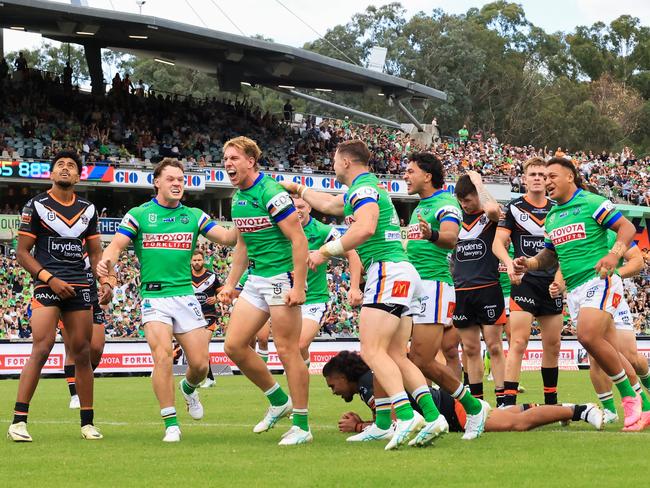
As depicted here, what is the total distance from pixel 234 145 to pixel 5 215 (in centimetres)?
2905

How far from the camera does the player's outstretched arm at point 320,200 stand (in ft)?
33.2

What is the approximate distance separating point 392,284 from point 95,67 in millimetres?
37672

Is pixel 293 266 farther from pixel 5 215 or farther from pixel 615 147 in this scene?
pixel 615 147

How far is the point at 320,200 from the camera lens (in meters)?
10.1

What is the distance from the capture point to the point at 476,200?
1267 centimetres

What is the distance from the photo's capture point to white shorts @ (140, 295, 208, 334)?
10.5 meters

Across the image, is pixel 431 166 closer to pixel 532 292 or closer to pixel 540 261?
pixel 540 261

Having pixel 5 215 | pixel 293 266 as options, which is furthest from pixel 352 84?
pixel 293 266

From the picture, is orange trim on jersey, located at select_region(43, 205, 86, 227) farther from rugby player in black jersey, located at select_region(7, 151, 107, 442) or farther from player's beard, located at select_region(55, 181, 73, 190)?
player's beard, located at select_region(55, 181, 73, 190)

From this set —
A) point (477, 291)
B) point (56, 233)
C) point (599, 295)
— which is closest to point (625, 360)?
point (477, 291)

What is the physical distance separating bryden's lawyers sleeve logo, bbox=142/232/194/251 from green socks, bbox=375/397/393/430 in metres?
2.36

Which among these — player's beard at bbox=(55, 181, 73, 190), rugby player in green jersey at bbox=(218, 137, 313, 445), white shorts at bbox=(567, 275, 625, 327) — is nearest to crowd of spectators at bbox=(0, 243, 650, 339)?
player's beard at bbox=(55, 181, 73, 190)

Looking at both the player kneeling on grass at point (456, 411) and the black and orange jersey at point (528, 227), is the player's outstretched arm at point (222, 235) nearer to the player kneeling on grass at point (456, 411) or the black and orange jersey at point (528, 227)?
the player kneeling on grass at point (456, 411)

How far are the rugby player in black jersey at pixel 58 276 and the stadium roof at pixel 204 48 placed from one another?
90.7 feet
